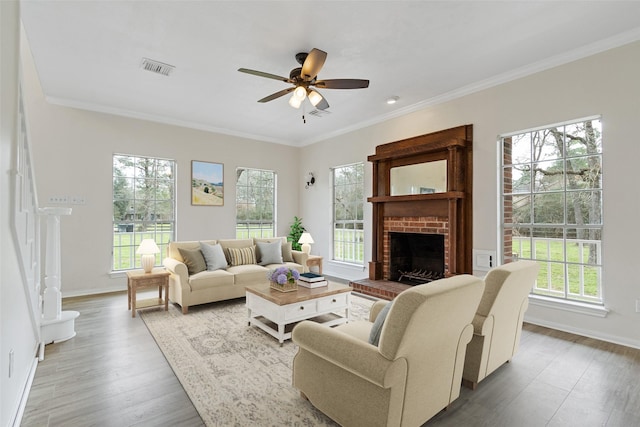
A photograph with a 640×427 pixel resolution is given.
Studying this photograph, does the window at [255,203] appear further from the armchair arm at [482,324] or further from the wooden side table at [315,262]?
the armchair arm at [482,324]

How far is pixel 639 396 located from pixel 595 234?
176 centimetres

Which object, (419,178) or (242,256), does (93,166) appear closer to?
(242,256)

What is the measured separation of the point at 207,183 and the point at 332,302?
3.79 metres

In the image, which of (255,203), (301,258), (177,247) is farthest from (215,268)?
(255,203)

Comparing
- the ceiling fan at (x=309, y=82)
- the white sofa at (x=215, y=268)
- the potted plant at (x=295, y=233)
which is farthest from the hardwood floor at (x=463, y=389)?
the potted plant at (x=295, y=233)

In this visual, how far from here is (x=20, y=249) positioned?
2078 mm

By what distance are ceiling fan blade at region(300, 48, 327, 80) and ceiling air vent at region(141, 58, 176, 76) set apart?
1.70 meters

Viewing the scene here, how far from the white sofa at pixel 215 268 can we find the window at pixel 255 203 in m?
1.48

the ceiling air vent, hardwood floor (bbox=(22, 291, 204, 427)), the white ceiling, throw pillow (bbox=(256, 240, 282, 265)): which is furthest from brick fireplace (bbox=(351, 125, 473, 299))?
the ceiling air vent

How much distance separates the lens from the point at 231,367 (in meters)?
2.63

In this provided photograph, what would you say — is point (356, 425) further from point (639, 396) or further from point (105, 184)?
point (105, 184)

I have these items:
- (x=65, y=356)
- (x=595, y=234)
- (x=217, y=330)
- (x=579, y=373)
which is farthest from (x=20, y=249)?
(x=595, y=234)

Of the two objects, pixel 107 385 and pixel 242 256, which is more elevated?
pixel 242 256

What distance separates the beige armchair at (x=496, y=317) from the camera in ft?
7.15
